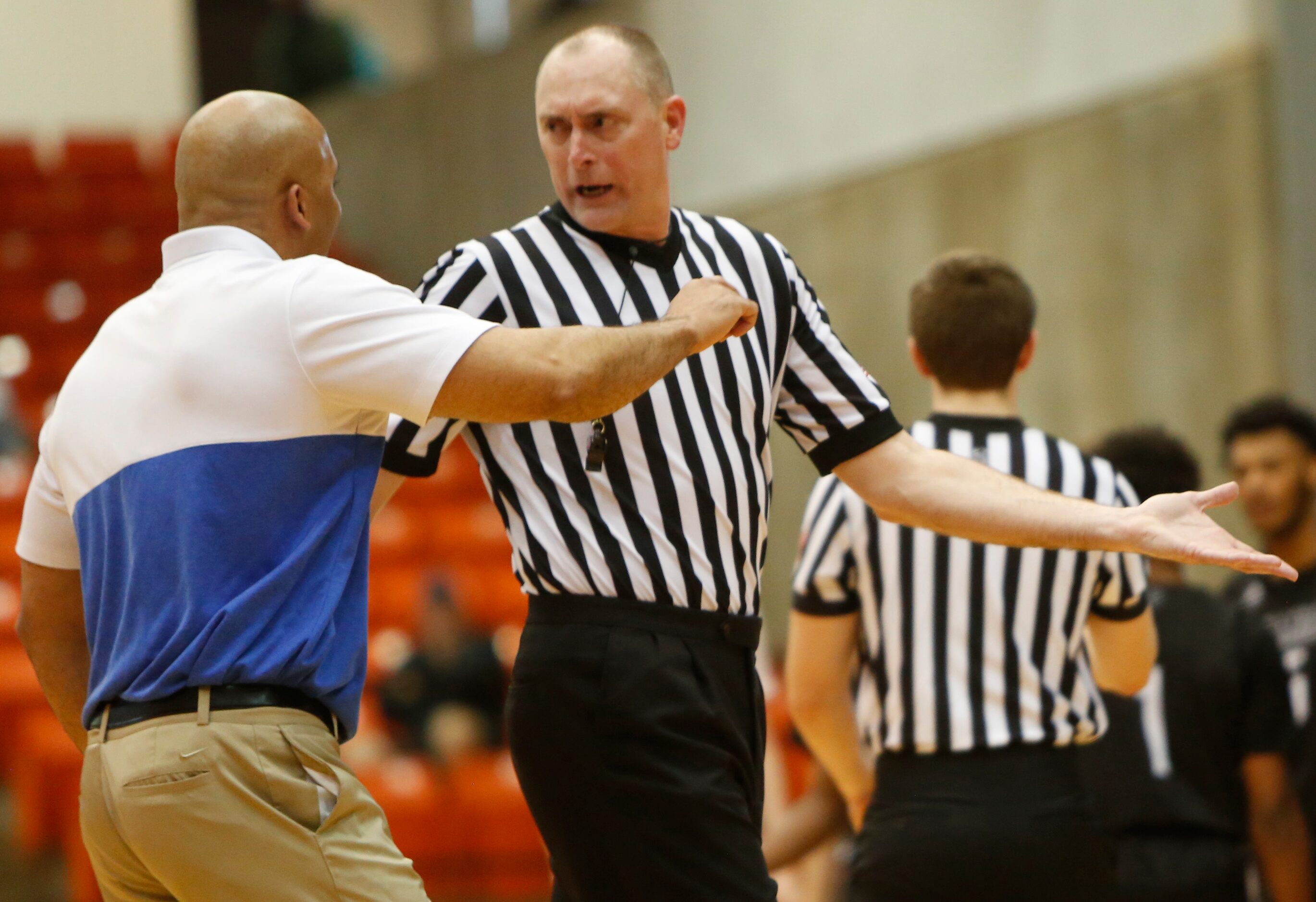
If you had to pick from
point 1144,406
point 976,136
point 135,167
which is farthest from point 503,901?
point 135,167

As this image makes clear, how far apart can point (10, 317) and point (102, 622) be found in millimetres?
9797

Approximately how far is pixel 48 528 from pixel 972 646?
1773 mm

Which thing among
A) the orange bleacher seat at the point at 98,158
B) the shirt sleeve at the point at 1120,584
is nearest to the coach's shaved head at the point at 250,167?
the shirt sleeve at the point at 1120,584

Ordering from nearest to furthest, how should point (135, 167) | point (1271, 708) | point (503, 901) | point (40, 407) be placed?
1. point (1271, 708)
2. point (503, 901)
3. point (40, 407)
4. point (135, 167)

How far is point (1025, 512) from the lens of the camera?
2488mm

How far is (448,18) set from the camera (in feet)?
50.2

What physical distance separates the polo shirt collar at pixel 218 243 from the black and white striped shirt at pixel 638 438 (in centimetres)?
36

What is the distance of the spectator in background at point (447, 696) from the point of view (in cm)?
713

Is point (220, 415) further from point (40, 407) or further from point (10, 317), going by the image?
point (10, 317)

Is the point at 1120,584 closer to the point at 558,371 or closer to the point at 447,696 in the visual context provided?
the point at 558,371

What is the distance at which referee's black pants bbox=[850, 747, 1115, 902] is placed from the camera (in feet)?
9.86

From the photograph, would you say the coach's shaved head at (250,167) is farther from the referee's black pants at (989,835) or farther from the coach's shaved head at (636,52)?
the referee's black pants at (989,835)

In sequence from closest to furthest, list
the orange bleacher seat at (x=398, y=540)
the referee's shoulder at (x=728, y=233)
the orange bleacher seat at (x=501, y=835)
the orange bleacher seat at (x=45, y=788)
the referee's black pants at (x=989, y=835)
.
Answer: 1. the referee's shoulder at (x=728, y=233)
2. the referee's black pants at (x=989, y=835)
3. the orange bleacher seat at (x=45, y=788)
4. the orange bleacher seat at (x=501, y=835)
5. the orange bleacher seat at (x=398, y=540)

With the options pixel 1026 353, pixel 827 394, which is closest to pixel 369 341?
pixel 827 394
